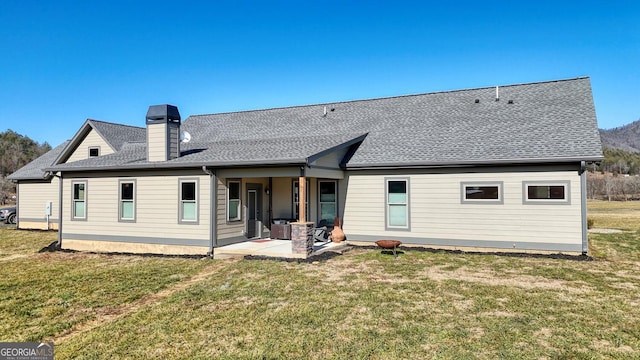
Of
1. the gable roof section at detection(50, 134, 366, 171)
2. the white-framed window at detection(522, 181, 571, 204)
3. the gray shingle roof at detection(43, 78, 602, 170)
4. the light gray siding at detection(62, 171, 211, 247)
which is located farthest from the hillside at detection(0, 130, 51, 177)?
the white-framed window at detection(522, 181, 571, 204)

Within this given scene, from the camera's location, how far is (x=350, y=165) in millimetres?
13078

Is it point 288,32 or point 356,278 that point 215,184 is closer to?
point 356,278

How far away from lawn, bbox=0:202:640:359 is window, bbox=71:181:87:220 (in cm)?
329

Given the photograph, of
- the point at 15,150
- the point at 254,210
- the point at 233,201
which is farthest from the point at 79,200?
the point at 15,150

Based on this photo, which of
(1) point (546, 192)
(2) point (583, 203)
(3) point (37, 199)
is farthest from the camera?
(3) point (37, 199)

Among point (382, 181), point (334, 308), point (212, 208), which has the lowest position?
point (334, 308)

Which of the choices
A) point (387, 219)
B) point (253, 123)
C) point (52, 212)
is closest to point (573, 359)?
point (387, 219)

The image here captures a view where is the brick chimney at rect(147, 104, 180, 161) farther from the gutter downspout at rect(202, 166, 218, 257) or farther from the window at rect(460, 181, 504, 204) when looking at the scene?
the window at rect(460, 181, 504, 204)

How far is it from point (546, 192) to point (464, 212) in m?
2.29

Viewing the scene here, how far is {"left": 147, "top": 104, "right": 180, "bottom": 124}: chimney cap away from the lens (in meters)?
13.1

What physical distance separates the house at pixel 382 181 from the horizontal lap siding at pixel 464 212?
0.03 meters

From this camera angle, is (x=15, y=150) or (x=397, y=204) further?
(x=15, y=150)

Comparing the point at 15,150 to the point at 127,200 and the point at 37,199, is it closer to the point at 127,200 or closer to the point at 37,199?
the point at 37,199

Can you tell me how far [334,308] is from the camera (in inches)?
254
